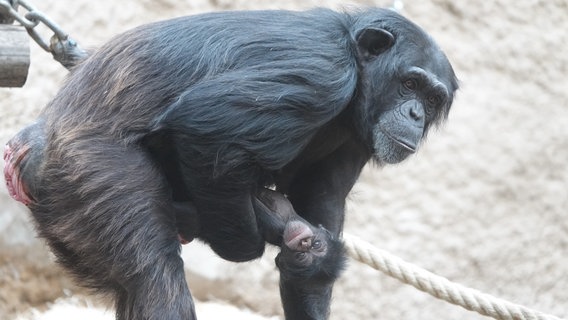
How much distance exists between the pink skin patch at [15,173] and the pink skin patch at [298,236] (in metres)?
1.17

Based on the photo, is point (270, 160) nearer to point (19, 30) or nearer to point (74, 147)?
point (74, 147)

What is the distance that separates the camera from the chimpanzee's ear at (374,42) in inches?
181

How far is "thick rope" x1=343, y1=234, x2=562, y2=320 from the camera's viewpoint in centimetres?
540

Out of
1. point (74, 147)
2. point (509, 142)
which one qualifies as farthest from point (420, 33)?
point (509, 142)

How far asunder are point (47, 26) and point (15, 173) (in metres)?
1.07

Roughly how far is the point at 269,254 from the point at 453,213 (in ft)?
5.54

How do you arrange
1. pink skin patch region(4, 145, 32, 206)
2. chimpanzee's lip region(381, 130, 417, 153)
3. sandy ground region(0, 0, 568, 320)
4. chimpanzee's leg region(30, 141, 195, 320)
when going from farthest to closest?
sandy ground region(0, 0, 568, 320) → chimpanzee's lip region(381, 130, 417, 153) → pink skin patch region(4, 145, 32, 206) → chimpanzee's leg region(30, 141, 195, 320)

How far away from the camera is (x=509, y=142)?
8.44m

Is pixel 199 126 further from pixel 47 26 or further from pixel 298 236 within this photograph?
pixel 47 26

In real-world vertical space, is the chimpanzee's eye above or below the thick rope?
above

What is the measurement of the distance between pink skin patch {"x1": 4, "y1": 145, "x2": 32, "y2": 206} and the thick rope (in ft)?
6.11

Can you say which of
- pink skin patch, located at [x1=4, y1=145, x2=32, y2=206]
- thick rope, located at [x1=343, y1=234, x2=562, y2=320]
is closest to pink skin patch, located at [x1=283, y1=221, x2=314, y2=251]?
thick rope, located at [x1=343, y1=234, x2=562, y2=320]

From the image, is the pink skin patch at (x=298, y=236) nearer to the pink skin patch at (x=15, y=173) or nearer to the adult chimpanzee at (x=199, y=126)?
the adult chimpanzee at (x=199, y=126)

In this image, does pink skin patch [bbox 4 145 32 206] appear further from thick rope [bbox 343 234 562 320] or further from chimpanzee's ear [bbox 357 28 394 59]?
thick rope [bbox 343 234 562 320]
